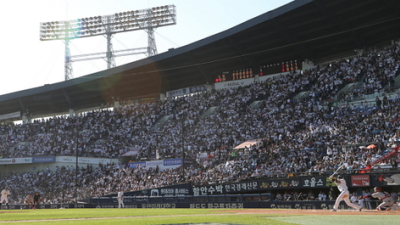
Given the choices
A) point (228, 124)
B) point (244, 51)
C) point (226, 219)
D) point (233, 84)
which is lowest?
point (226, 219)

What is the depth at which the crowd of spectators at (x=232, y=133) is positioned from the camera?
33.1 meters

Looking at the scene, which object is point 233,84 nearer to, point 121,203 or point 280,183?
point 121,203

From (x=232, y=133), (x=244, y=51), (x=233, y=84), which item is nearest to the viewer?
(x=232, y=133)

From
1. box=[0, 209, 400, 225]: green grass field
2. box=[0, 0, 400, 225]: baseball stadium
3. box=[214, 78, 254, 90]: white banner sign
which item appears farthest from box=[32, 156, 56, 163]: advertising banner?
box=[0, 209, 400, 225]: green grass field

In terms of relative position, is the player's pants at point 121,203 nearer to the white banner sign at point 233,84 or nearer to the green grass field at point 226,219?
the green grass field at point 226,219

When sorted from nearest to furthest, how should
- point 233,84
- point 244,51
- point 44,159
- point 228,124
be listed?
point 228,124, point 244,51, point 233,84, point 44,159

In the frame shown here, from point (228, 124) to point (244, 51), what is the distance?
9418 mm

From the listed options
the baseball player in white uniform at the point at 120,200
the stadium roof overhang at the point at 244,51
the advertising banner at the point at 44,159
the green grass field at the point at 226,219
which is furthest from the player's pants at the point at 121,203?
the stadium roof overhang at the point at 244,51

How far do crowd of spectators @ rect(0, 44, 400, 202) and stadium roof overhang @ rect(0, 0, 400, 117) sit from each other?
264cm

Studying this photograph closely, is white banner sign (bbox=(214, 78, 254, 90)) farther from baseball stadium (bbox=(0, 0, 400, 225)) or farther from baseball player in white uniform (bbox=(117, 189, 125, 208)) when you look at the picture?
baseball player in white uniform (bbox=(117, 189, 125, 208))

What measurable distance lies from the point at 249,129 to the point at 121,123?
2102cm

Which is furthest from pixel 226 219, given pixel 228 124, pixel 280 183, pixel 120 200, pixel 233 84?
pixel 233 84

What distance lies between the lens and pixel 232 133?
4359 cm

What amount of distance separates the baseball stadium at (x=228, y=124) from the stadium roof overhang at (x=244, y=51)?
0.54 ft
